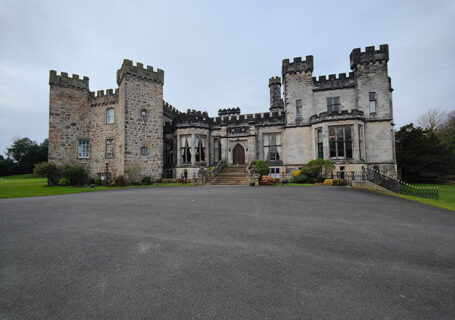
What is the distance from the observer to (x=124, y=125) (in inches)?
824

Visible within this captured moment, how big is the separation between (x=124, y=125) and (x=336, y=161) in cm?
2268

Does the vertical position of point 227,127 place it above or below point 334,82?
below

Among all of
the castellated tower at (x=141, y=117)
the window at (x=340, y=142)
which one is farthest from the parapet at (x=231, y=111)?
the window at (x=340, y=142)

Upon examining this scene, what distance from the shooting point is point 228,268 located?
3.34m

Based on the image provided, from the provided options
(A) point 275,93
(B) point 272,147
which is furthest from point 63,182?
(A) point 275,93

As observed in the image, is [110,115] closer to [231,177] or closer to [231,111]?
[231,177]

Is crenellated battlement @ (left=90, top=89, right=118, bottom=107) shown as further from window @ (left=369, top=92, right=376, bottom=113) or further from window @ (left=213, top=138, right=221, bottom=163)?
window @ (left=369, top=92, right=376, bottom=113)

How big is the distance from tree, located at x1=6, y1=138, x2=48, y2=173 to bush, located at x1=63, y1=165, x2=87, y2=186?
46.2m

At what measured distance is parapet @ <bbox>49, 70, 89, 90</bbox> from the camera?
75.7 feet

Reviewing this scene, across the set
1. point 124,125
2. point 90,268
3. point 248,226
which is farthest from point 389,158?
point 124,125

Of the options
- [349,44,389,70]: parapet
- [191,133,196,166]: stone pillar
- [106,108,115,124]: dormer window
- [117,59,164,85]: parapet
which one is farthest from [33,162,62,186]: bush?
[349,44,389,70]: parapet

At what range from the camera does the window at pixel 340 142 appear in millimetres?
20109

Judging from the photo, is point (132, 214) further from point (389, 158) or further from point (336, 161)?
point (389, 158)

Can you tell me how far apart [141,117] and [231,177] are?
12.3m
